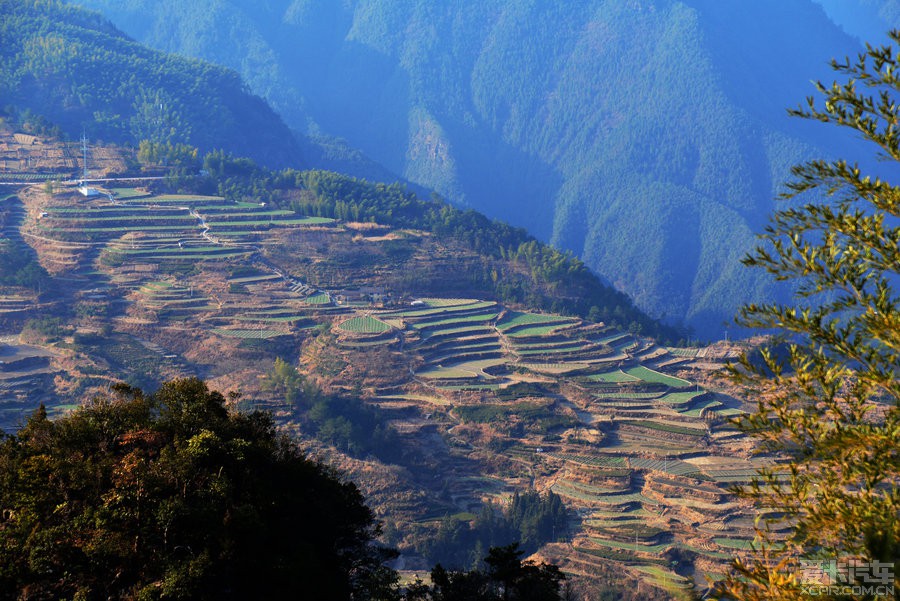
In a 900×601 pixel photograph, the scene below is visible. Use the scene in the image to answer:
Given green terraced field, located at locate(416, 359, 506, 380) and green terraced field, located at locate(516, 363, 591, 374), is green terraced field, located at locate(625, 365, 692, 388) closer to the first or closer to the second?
green terraced field, located at locate(516, 363, 591, 374)

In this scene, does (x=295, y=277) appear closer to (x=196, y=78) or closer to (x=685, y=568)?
(x=685, y=568)

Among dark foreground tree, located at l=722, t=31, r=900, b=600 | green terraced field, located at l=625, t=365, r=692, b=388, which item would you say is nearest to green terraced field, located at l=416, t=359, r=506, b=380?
green terraced field, located at l=625, t=365, r=692, b=388

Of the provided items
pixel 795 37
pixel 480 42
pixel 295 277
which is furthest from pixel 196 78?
pixel 795 37

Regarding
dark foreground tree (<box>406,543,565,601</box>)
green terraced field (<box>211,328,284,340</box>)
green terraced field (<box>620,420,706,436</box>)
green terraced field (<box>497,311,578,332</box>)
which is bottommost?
dark foreground tree (<box>406,543,565,601</box>)

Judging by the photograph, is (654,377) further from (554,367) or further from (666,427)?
(666,427)

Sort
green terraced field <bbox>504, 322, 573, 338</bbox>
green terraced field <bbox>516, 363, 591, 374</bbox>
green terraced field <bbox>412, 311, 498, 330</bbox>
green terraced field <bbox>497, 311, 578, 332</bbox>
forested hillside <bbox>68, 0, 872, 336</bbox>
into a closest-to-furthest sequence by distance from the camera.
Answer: green terraced field <bbox>516, 363, 591, 374</bbox> < green terraced field <bbox>412, 311, 498, 330</bbox> < green terraced field <bbox>504, 322, 573, 338</bbox> < green terraced field <bbox>497, 311, 578, 332</bbox> < forested hillside <bbox>68, 0, 872, 336</bbox>

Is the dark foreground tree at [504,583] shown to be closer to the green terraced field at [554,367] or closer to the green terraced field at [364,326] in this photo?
the green terraced field at [554,367]

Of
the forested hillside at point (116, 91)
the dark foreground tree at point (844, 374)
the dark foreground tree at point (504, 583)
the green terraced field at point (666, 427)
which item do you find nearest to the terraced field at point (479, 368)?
the green terraced field at point (666, 427)
